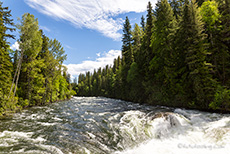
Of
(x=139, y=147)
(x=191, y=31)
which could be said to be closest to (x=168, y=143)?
(x=139, y=147)

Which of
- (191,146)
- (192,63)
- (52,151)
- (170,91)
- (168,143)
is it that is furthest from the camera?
(170,91)

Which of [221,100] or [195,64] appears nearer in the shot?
[221,100]

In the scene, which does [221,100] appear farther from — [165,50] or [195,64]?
[165,50]

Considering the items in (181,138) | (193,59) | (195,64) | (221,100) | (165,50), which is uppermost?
(165,50)

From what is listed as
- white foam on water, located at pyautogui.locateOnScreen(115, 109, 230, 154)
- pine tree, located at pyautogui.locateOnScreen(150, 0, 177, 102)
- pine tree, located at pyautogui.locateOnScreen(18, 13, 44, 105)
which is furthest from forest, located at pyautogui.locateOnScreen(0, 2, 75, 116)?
pine tree, located at pyautogui.locateOnScreen(150, 0, 177, 102)

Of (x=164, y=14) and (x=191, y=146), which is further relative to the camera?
(x=164, y=14)

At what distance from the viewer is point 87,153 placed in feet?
17.4

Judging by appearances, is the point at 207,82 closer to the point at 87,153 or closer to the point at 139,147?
the point at 139,147

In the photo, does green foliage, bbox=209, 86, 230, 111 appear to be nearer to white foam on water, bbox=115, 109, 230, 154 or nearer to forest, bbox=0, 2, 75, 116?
white foam on water, bbox=115, 109, 230, 154

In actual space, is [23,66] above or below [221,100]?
above

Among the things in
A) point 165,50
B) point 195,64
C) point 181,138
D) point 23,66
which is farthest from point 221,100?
point 23,66

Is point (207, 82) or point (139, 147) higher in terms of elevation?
point (207, 82)

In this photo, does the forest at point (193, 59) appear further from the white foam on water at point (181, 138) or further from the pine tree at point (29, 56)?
the pine tree at point (29, 56)

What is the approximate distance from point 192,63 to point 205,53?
1721mm
